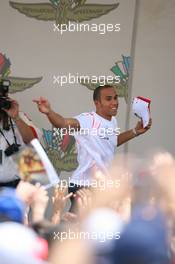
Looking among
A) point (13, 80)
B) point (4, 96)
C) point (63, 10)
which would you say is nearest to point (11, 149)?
point (4, 96)

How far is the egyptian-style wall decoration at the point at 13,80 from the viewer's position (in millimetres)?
3953

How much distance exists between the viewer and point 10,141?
337 cm

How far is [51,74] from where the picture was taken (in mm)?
3982

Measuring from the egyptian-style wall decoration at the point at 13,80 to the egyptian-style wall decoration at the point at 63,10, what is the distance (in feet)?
1.00

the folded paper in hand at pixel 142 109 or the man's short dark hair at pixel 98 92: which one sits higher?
the man's short dark hair at pixel 98 92

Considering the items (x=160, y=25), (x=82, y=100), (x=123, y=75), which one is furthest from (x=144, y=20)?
(x=82, y=100)

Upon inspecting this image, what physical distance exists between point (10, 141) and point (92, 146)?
16.5 inches

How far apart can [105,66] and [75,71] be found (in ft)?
0.59

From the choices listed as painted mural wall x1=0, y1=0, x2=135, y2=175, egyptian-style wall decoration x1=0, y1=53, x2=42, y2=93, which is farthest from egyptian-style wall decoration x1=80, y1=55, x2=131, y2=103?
egyptian-style wall decoration x1=0, y1=53, x2=42, y2=93

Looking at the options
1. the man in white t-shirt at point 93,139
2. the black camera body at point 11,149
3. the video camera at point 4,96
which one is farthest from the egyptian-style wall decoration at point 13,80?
the black camera body at point 11,149

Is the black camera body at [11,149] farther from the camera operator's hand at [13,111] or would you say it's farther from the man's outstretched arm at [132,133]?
the man's outstretched arm at [132,133]

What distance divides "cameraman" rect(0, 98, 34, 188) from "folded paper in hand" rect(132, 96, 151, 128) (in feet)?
2.08

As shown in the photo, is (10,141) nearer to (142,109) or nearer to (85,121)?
(85,121)

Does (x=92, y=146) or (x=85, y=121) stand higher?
(x=85, y=121)
